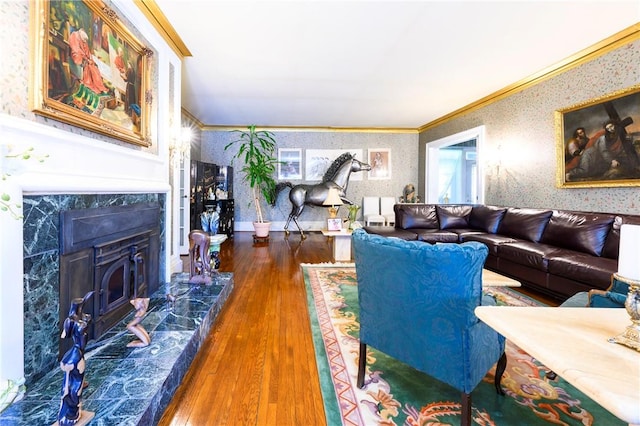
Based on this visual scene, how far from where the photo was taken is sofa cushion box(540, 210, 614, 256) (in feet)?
9.33

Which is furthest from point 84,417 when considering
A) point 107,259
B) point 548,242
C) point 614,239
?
point 548,242

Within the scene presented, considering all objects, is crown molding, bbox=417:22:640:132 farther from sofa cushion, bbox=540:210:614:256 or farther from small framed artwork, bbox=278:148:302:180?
small framed artwork, bbox=278:148:302:180

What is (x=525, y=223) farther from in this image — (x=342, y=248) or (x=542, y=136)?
(x=342, y=248)

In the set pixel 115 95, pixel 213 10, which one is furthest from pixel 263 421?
pixel 213 10

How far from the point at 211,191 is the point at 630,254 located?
605 centimetres

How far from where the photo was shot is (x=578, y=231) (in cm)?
301

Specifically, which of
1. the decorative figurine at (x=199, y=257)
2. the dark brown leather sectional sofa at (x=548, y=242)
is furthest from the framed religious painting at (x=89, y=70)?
the dark brown leather sectional sofa at (x=548, y=242)

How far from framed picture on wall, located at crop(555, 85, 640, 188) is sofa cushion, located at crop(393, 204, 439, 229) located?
5.49 ft

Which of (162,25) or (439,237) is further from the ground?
(162,25)

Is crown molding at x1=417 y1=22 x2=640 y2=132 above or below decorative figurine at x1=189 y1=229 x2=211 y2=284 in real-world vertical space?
above

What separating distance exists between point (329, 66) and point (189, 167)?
2789 millimetres

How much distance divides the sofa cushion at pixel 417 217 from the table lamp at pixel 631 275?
388 centimetres

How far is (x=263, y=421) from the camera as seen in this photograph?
134 centimetres

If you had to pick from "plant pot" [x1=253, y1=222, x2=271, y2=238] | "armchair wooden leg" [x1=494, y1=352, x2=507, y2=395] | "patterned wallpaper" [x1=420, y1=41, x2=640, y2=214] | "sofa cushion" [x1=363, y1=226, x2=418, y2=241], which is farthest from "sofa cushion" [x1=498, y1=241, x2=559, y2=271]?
"plant pot" [x1=253, y1=222, x2=271, y2=238]
